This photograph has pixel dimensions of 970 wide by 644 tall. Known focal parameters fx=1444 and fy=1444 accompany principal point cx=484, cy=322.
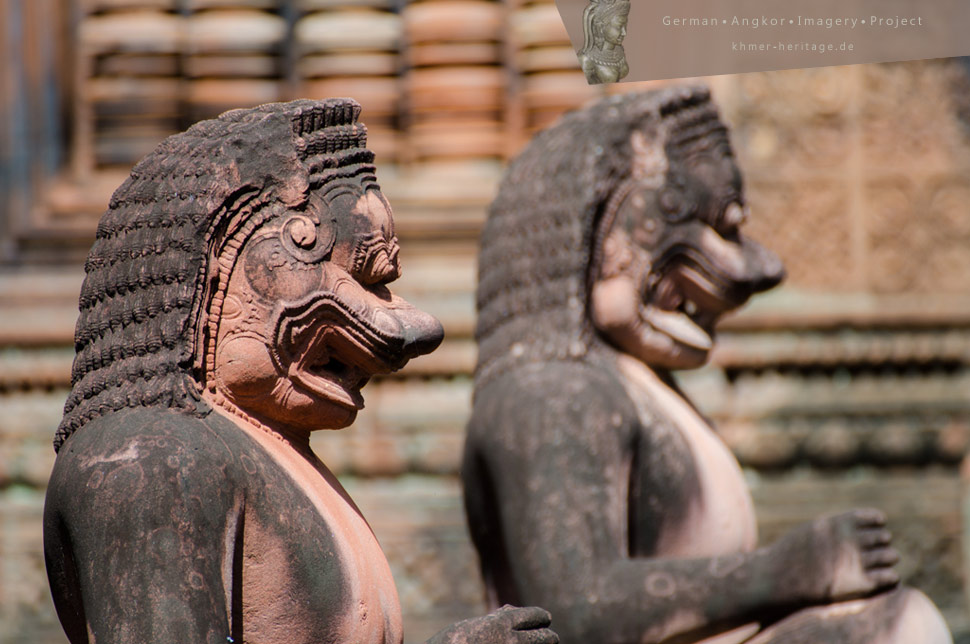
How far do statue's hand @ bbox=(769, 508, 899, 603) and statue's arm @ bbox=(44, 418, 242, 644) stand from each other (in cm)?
136

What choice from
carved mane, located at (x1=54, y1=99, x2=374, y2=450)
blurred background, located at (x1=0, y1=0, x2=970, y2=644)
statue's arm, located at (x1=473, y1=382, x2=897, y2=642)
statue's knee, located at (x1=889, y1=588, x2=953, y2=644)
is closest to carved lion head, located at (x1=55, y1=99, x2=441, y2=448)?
carved mane, located at (x1=54, y1=99, x2=374, y2=450)

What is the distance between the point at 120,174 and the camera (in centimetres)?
688

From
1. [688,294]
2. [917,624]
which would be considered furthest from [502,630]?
[688,294]

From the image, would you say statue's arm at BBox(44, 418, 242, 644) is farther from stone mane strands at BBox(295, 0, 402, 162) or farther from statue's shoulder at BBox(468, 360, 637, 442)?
stone mane strands at BBox(295, 0, 402, 162)

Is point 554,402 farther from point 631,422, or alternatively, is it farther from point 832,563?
point 832,563

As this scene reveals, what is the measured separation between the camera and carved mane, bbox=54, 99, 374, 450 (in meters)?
2.37

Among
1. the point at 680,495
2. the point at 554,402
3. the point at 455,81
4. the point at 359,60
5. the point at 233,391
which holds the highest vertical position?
the point at 359,60

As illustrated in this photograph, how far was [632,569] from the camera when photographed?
10.3 feet

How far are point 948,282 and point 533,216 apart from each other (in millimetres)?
3872

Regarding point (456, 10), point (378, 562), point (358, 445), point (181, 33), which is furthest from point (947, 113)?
point (378, 562)

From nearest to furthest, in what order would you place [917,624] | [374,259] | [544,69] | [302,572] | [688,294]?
[302,572] → [374,259] → [917,624] → [688,294] → [544,69]

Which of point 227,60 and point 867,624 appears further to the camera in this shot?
point 227,60

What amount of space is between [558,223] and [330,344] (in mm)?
1144

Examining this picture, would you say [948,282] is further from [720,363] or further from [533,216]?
[533,216]
